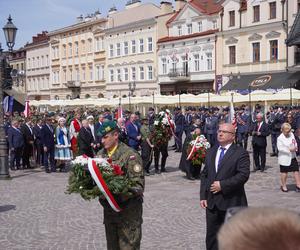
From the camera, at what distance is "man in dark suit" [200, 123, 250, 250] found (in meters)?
5.55

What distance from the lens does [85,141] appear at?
48.0 feet

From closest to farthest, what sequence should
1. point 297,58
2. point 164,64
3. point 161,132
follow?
point 161,132 < point 297,58 < point 164,64

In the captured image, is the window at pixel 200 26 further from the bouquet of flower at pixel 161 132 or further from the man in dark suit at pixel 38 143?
the bouquet of flower at pixel 161 132

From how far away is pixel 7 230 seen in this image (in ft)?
27.1

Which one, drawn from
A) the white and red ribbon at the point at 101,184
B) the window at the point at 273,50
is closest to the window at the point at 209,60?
the window at the point at 273,50

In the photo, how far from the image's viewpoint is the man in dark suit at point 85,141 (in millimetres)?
14594

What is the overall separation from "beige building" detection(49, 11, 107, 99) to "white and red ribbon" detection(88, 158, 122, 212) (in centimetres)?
5974

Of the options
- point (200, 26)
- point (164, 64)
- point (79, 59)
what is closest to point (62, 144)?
point (200, 26)

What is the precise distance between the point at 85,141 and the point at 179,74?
122 feet

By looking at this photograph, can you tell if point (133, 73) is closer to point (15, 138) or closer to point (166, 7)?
point (166, 7)

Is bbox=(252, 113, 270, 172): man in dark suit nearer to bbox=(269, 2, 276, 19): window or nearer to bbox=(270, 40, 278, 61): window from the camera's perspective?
bbox=(270, 40, 278, 61): window

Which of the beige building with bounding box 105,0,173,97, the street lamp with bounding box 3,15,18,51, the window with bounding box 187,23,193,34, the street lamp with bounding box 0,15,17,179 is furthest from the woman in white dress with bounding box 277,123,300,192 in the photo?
the beige building with bounding box 105,0,173,97

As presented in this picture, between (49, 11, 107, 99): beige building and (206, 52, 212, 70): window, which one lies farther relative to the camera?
(49, 11, 107, 99): beige building

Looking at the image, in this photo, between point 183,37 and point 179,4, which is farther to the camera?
point 179,4
